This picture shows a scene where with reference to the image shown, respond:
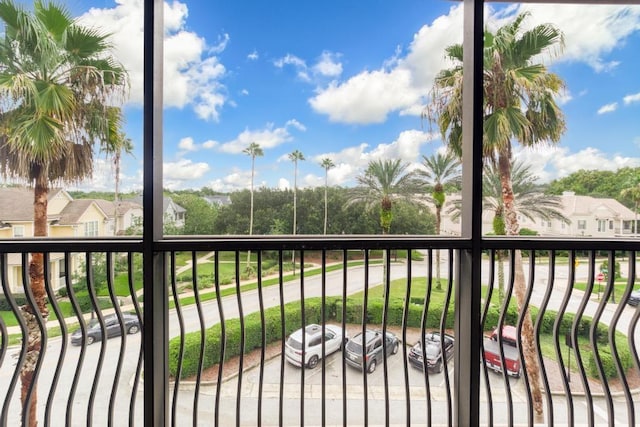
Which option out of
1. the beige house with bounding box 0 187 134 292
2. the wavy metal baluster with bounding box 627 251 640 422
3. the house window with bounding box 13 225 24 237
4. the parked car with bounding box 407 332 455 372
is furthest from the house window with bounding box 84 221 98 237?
the wavy metal baluster with bounding box 627 251 640 422

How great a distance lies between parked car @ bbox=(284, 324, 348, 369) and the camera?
155 centimetres

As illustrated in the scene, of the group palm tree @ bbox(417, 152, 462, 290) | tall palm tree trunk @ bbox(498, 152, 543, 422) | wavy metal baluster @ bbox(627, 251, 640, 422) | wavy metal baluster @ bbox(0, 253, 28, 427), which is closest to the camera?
wavy metal baluster @ bbox(0, 253, 28, 427)

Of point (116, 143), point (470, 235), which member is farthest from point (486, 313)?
point (116, 143)

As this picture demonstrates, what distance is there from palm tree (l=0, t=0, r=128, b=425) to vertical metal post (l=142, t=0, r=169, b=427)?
33.0 inches

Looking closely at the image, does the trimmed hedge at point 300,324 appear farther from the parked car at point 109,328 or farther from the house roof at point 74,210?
the house roof at point 74,210

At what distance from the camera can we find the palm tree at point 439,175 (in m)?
1.96

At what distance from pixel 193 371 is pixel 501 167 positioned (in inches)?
105

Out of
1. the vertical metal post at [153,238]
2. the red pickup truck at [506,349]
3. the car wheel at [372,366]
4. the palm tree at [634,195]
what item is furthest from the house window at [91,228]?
the palm tree at [634,195]

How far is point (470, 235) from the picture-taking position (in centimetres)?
140

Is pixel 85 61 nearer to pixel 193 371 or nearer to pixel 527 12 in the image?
pixel 193 371

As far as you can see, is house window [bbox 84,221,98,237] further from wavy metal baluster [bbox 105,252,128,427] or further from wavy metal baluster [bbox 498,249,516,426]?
wavy metal baluster [bbox 498,249,516,426]

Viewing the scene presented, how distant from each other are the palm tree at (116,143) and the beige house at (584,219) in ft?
7.40

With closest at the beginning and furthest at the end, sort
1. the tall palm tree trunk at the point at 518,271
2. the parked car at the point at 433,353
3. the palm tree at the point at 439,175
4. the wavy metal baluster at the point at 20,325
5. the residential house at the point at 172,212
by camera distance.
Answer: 1. the wavy metal baluster at the point at 20,325
2. the parked car at the point at 433,353
3. the residential house at the point at 172,212
4. the palm tree at the point at 439,175
5. the tall palm tree trunk at the point at 518,271

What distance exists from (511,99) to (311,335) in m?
2.38
